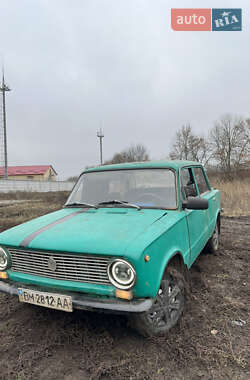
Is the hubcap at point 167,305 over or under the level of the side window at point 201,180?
under

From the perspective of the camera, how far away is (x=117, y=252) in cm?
196

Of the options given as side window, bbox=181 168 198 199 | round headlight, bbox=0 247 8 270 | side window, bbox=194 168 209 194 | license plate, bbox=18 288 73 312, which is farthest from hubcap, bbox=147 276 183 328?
side window, bbox=194 168 209 194

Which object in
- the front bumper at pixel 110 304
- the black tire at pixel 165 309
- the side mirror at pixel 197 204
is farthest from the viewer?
the side mirror at pixel 197 204

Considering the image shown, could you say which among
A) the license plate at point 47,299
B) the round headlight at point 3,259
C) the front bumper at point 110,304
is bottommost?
the license plate at point 47,299

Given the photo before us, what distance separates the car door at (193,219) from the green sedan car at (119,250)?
0.05ft

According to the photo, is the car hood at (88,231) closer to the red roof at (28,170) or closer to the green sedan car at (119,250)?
the green sedan car at (119,250)

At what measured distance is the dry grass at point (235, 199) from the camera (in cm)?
A: 1094

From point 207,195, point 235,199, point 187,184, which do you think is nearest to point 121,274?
point 187,184

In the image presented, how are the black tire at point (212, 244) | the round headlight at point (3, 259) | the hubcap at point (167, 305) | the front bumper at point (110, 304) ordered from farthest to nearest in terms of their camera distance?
1. the black tire at point (212, 244)
2. the round headlight at point (3, 259)
3. the hubcap at point (167, 305)
4. the front bumper at point (110, 304)

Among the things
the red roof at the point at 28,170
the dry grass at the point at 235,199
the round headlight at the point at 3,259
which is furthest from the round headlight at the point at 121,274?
the red roof at the point at 28,170

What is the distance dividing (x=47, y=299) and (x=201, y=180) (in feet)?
10.8

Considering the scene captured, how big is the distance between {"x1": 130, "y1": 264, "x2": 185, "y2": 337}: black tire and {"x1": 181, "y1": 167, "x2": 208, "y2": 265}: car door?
58 centimetres

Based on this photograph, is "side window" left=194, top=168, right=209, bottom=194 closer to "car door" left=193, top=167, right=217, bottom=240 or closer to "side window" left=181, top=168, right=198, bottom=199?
"car door" left=193, top=167, right=217, bottom=240

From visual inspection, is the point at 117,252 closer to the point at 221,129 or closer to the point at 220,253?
the point at 220,253
